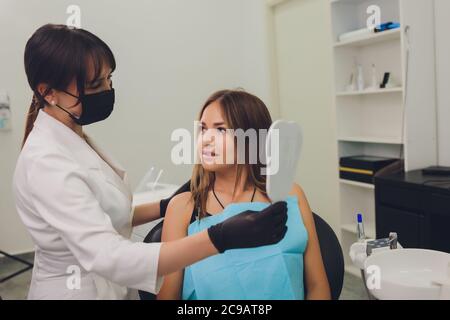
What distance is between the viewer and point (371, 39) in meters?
2.64

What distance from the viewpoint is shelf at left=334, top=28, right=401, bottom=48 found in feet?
8.02

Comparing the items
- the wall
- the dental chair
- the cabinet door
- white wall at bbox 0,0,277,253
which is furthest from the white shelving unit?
the dental chair

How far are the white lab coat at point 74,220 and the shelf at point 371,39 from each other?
1978 mm

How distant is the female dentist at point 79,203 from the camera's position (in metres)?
0.85

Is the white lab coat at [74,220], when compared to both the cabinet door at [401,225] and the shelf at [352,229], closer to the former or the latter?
the cabinet door at [401,225]

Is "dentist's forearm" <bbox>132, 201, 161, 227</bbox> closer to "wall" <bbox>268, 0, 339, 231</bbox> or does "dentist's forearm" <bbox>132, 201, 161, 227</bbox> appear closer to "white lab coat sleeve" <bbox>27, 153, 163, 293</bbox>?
"white lab coat sleeve" <bbox>27, 153, 163, 293</bbox>

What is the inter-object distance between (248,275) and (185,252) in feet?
1.04

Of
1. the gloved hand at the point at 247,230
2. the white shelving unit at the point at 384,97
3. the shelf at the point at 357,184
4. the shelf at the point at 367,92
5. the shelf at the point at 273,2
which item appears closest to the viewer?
the gloved hand at the point at 247,230

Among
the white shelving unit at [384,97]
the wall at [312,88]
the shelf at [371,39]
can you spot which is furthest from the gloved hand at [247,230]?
the wall at [312,88]

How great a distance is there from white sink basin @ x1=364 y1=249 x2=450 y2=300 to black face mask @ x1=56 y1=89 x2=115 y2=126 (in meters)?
0.77

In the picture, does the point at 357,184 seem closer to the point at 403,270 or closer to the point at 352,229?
the point at 352,229

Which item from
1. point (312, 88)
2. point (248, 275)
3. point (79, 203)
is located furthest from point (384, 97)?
point (79, 203)
